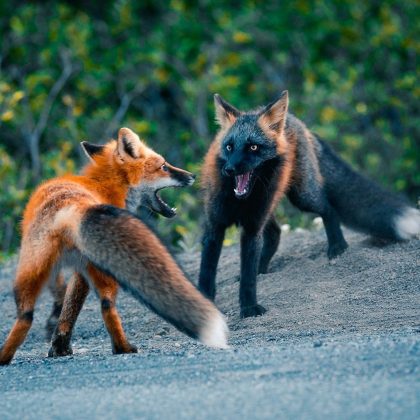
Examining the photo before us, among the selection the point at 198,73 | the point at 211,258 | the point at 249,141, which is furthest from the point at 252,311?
the point at 198,73

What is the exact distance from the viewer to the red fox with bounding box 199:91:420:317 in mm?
7621

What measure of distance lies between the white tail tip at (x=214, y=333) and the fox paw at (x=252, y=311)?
77.7 inches

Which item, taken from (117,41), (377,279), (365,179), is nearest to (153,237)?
(377,279)

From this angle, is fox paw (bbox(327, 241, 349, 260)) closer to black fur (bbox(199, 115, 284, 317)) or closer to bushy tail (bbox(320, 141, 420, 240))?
bushy tail (bbox(320, 141, 420, 240))

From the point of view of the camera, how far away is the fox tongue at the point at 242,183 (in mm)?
7586

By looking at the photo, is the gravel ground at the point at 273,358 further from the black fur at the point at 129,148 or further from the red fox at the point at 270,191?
the black fur at the point at 129,148

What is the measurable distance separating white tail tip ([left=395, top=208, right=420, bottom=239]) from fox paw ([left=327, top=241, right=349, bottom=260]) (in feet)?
1.62

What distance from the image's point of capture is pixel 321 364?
4621 mm

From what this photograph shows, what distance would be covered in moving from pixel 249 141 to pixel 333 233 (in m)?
1.53

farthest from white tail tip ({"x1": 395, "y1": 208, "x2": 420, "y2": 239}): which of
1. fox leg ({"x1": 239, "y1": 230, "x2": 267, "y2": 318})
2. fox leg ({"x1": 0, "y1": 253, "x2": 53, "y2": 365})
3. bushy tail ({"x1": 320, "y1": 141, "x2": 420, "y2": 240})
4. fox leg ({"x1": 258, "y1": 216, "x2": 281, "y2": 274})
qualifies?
fox leg ({"x1": 0, "y1": 253, "x2": 53, "y2": 365})

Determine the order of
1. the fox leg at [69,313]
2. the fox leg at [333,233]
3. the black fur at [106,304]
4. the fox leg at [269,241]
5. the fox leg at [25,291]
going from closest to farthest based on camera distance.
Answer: the fox leg at [25,291]
the black fur at [106,304]
the fox leg at [69,313]
the fox leg at [333,233]
the fox leg at [269,241]

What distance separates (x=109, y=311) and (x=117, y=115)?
391 inches

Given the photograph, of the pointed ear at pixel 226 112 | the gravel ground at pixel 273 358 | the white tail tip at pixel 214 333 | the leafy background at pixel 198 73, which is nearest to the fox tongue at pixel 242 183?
the pointed ear at pixel 226 112

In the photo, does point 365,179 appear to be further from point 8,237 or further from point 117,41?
point 117,41
